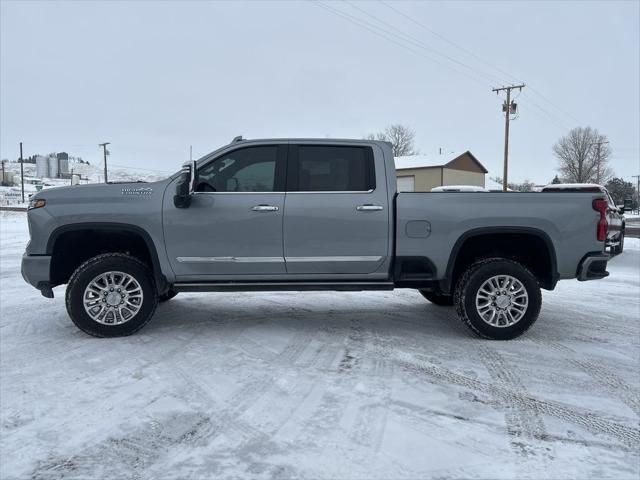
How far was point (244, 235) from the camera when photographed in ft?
16.1

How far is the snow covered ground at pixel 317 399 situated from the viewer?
266 cm

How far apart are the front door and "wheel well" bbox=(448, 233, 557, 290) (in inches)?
75.6

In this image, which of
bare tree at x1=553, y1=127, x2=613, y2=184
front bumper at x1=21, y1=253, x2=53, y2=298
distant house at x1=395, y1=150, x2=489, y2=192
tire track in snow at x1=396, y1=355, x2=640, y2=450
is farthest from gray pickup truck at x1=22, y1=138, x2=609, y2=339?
bare tree at x1=553, y1=127, x2=613, y2=184

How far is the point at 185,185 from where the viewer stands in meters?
4.72

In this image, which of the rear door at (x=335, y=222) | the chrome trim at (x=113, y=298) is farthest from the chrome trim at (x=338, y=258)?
the chrome trim at (x=113, y=298)

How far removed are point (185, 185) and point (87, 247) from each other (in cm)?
144

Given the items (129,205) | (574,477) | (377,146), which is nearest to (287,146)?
(377,146)

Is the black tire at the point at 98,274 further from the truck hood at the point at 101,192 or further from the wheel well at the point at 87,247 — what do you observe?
the truck hood at the point at 101,192

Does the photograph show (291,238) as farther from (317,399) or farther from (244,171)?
(317,399)

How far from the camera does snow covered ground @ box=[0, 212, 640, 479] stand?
266 centimetres

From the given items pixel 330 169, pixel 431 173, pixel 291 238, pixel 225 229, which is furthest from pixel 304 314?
pixel 431 173

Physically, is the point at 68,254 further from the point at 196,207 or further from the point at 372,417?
the point at 372,417

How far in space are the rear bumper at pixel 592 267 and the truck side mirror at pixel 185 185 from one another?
3.98m

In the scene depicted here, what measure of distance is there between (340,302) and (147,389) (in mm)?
3531
